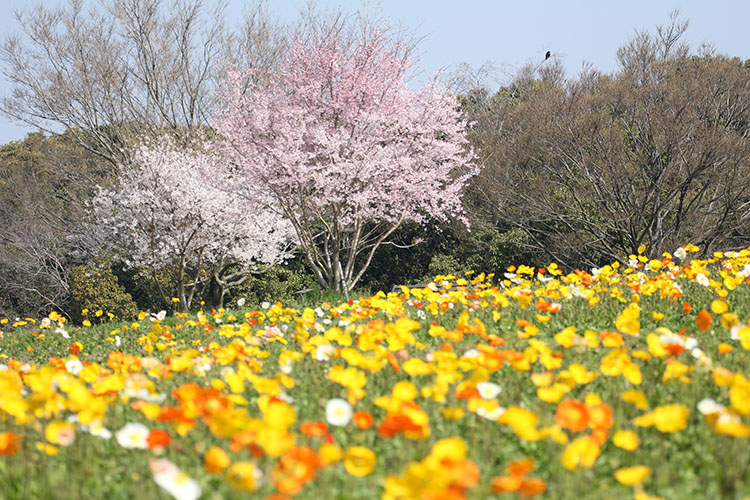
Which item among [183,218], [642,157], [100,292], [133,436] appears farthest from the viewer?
[100,292]

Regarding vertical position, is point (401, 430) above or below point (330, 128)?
below

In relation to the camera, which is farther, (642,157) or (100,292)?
(100,292)

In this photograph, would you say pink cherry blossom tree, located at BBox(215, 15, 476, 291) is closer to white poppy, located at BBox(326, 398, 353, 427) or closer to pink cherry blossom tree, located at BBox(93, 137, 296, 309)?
pink cherry blossom tree, located at BBox(93, 137, 296, 309)

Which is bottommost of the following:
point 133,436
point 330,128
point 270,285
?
point 133,436

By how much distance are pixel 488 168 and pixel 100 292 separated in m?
11.8

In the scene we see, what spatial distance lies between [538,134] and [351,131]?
381 cm

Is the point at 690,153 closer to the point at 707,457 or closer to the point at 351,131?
the point at 351,131

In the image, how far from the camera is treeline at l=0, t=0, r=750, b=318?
32.9ft

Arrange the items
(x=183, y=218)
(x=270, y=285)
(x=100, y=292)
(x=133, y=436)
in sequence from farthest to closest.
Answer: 1. (x=270, y=285)
2. (x=100, y=292)
3. (x=183, y=218)
4. (x=133, y=436)

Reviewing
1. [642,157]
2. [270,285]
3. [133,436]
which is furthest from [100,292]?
[133,436]

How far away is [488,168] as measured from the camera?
13469mm

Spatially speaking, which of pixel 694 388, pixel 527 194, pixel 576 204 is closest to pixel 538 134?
pixel 527 194

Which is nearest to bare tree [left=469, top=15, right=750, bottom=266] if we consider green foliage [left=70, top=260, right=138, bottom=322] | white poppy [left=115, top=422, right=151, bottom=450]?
white poppy [left=115, top=422, right=151, bottom=450]

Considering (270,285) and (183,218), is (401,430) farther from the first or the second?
(270,285)
